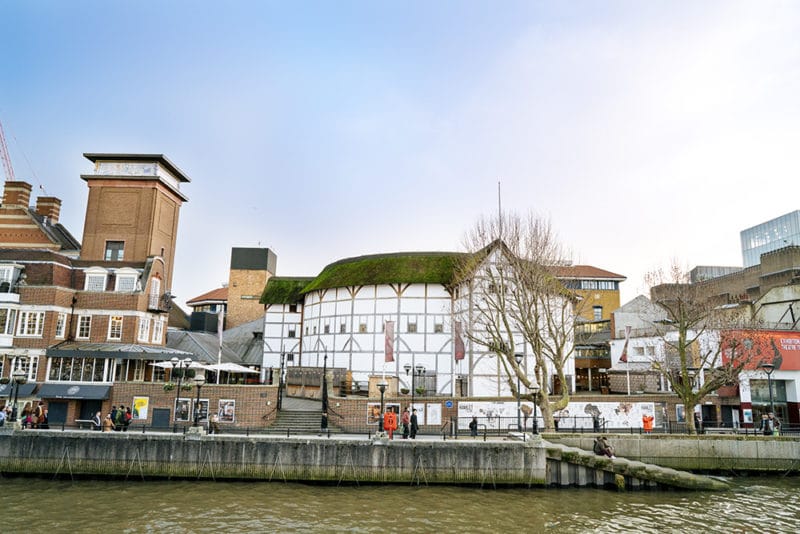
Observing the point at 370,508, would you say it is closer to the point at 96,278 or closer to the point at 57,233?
the point at 96,278

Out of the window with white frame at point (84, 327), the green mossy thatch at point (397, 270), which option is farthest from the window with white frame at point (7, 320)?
the green mossy thatch at point (397, 270)

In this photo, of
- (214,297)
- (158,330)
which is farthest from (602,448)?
(214,297)

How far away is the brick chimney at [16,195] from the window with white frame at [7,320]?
14.3m

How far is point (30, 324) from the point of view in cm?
3191

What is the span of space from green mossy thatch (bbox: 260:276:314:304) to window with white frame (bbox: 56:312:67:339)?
15717 mm

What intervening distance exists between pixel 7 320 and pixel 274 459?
2177 centimetres

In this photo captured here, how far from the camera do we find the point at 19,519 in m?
15.8

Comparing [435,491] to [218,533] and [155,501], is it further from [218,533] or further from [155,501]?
[155,501]

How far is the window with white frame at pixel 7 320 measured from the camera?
3145cm

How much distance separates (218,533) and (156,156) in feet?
111

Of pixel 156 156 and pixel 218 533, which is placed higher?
pixel 156 156

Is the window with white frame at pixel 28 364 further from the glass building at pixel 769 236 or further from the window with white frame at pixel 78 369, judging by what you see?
the glass building at pixel 769 236

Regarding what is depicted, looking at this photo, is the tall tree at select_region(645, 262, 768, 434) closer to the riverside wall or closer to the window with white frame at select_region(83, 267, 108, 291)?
the riverside wall

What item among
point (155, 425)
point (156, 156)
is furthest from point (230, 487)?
point (156, 156)
